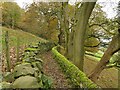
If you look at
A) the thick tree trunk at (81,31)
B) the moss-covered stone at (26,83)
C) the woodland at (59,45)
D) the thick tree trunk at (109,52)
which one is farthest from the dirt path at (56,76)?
the moss-covered stone at (26,83)

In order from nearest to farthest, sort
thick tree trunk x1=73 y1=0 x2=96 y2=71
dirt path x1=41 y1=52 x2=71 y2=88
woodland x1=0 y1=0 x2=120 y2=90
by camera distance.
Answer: woodland x1=0 y1=0 x2=120 y2=90 < dirt path x1=41 y1=52 x2=71 y2=88 < thick tree trunk x1=73 y1=0 x2=96 y2=71

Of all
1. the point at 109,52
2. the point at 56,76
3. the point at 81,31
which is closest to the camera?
the point at 56,76

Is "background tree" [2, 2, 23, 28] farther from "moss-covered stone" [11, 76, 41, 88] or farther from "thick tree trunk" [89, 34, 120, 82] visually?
"moss-covered stone" [11, 76, 41, 88]

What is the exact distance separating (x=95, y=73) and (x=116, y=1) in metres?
3.07

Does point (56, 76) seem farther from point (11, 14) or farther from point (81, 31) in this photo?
point (11, 14)

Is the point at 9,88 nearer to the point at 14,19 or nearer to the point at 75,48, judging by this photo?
the point at 75,48

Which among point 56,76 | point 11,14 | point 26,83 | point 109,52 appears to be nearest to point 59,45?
point 11,14

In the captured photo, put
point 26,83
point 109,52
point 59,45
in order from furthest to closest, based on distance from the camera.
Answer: point 59,45
point 109,52
point 26,83

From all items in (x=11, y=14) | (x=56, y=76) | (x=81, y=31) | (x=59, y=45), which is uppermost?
(x=11, y=14)

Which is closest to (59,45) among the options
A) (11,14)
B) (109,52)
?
(11,14)

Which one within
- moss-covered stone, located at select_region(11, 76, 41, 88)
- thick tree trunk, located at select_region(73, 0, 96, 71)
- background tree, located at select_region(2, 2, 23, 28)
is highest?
background tree, located at select_region(2, 2, 23, 28)

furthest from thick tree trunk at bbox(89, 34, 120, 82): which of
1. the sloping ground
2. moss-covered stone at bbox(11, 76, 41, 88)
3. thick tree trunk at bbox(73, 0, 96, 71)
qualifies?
moss-covered stone at bbox(11, 76, 41, 88)

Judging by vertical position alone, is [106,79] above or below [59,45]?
below

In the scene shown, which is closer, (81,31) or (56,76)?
(56,76)
